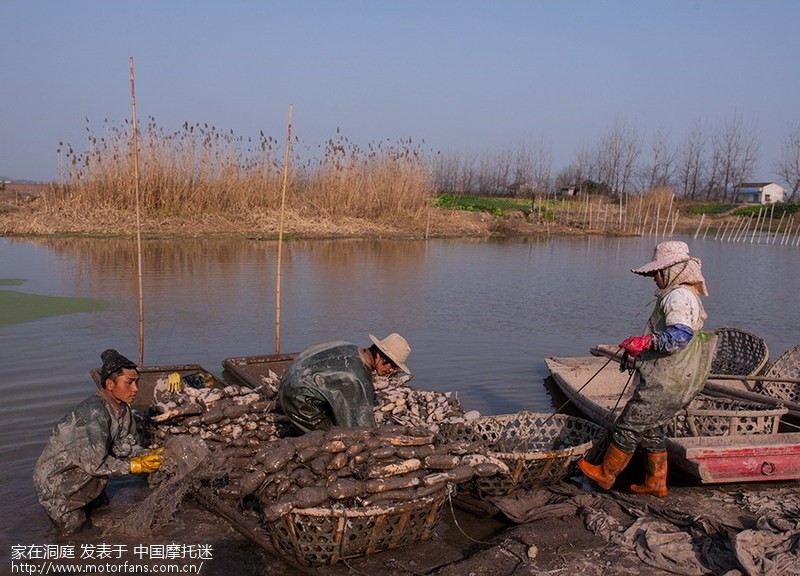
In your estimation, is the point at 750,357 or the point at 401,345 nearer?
the point at 401,345

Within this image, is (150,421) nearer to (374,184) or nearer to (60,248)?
(60,248)

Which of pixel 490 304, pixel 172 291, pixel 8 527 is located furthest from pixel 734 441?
pixel 172 291

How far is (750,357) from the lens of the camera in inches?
317

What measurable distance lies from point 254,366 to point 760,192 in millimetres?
61498

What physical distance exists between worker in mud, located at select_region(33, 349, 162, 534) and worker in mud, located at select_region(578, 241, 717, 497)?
298cm

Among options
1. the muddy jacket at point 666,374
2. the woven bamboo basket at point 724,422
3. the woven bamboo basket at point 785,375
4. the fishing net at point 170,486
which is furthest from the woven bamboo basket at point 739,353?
the fishing net at point 170,486

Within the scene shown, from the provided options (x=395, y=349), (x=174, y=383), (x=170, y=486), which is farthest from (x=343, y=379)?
(x=174, y=383)

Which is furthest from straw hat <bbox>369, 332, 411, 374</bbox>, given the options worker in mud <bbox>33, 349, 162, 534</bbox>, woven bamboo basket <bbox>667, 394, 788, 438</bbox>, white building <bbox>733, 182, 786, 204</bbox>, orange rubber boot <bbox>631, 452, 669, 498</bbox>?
white building <bbox>733, 182, 786, 204</bbox>

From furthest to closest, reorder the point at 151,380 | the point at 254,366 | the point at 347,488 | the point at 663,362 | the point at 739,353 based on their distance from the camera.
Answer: the point at 739,353
the point at 254,366
the point at 151,380
the point at 663,362
the point at 347,488

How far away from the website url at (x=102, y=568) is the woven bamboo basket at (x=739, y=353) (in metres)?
5.73

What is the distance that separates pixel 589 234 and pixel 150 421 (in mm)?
30614

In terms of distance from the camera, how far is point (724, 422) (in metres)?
5.96

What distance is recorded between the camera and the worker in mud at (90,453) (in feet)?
14.4

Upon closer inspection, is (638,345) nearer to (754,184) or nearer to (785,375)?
(785,375)
